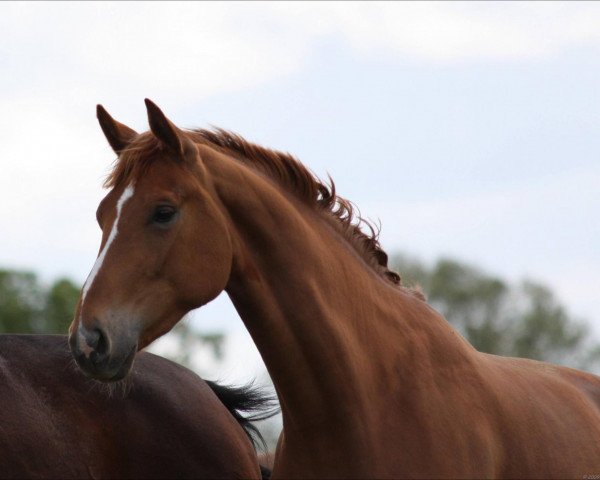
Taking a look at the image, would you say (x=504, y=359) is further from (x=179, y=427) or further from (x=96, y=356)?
(x=96, y=356)

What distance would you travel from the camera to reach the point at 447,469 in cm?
550

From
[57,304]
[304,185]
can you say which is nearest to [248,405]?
[304,185]

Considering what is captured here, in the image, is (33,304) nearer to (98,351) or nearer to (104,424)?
(104,424)

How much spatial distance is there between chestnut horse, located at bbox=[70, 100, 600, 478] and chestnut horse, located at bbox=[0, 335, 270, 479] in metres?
1.06

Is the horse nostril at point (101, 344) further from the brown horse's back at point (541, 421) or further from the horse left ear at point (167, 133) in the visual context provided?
the brown horse's back at point (541, 421)

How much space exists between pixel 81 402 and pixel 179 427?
2.04ft

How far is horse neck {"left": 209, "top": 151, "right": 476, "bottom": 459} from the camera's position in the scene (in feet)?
18.5

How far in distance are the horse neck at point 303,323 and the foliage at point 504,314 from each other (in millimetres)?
36245

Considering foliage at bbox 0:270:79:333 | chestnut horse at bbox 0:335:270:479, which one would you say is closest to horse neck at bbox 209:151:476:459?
chestnut horse at bbox 0:335:270:479

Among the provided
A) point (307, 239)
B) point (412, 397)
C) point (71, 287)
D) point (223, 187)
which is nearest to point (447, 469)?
point (412, 397)

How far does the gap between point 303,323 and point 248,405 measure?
2.17m

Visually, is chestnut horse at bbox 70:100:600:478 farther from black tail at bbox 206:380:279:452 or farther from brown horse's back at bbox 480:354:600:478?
black tail at bbox 206:380:279:452

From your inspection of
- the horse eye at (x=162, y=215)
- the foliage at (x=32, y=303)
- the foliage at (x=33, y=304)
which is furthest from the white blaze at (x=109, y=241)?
the foliage at (x=33, y=304)

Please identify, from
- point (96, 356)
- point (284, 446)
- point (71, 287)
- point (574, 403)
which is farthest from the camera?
point (71, 287)
